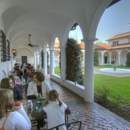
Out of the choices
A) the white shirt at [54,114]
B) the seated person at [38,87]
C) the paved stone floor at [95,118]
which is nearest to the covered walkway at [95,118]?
the paved stone floor at [95,118]

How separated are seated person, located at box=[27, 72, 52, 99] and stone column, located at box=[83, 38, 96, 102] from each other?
2.27 m

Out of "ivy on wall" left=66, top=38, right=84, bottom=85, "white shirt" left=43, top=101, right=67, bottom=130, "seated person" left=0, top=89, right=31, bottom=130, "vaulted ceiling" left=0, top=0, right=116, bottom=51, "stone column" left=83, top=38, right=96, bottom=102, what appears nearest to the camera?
"seated person" left=0, top=89, right=31, bottom=130

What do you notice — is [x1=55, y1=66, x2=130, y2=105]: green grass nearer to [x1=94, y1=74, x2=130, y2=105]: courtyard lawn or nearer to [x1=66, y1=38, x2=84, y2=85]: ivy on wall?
[x1=94, y1=74, x2=130, y2=105]: courtyard lawn

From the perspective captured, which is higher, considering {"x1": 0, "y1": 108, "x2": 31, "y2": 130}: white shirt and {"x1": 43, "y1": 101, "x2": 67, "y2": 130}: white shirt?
{"x1": 0, "y1": 108, "x2": 31, "y2": 130}: white shirt

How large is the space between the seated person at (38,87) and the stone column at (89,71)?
227 cm

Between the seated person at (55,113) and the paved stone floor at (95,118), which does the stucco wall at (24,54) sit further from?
the seated person at (55,113)

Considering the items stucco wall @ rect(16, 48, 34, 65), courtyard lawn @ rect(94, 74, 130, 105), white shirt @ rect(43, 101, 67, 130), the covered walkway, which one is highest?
stucco wall @ rect(16, 48, 34, 65)

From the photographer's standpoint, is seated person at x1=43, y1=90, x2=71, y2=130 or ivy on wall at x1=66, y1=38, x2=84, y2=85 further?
ivy on wall at x1=66, y1=38, x2=84, y2=85

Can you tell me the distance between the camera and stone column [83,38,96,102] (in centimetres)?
492

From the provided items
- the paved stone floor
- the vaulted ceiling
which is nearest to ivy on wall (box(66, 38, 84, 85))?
the vaulted ceiling

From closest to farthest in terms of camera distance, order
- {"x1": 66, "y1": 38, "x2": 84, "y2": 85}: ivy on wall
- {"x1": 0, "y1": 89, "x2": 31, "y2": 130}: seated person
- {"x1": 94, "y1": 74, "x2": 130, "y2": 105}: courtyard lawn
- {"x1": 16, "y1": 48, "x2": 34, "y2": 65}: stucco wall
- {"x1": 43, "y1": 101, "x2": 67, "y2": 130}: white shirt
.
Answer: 1. {"x1": 0, "y1": 89, "x2": 31, "y2": 130}: seated person
2. {"x1": 43, "y1": 101, "x2": 67, "y2": 130}: white shirt
3. {"x1": 94, "y1": 74, "x2": 130, "y2": 105}: courtyard lawn
4. {"x1": 66, "y1": 38, "x2": 84, "y2": 85}: ivy on wall
5. {"x1": 16, "y1": 48, "x2": 34, "y2": 65}: stucco wall

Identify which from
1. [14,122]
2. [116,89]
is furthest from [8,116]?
[116,89]

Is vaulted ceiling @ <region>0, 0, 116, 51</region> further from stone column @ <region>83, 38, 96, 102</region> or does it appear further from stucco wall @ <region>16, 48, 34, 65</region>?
stucco wall @ <region>16, 48, 34, 65</region>

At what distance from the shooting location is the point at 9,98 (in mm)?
1453
